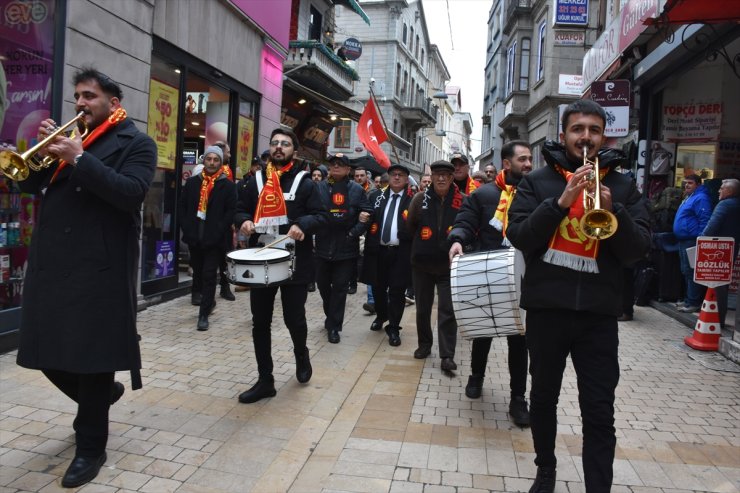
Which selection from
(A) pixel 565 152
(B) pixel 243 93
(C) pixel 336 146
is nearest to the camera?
(A) pixel 565 152

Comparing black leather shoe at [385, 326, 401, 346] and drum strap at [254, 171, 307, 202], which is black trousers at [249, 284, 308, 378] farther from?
black leather shoe at [385, 326, 401, 346]

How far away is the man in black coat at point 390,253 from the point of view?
676 centimetres

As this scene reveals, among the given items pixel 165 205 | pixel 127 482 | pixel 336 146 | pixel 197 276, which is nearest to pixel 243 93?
pixel 165 205

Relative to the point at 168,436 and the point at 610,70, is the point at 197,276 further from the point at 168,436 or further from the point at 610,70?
the point at 610,70

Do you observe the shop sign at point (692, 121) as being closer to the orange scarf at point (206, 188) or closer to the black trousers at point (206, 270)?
the orange scarf at point (206, 188)

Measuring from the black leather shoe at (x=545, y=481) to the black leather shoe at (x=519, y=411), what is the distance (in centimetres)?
109

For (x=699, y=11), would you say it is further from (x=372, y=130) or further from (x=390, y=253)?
(x=372, y=130)

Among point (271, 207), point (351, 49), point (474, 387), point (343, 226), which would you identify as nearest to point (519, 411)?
point (474, 387)

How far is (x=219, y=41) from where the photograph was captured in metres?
9.59

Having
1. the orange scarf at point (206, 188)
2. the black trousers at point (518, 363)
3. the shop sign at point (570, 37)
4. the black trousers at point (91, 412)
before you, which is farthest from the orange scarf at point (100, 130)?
the shop sign at point (570, 37)

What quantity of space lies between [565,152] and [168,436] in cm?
297

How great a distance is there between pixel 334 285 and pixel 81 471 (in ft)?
13.2

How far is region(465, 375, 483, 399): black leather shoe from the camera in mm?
4859

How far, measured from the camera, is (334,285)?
6957mm
